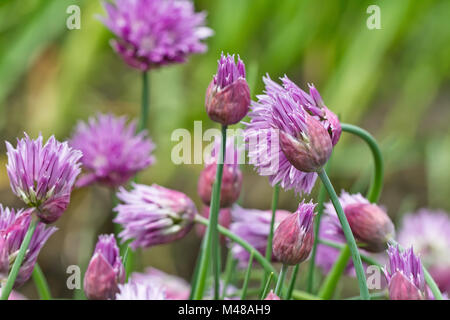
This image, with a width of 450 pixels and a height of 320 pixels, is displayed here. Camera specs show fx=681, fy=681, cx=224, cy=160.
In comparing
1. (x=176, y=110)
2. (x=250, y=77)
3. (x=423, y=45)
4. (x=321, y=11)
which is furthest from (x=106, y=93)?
(x=250, y=77)

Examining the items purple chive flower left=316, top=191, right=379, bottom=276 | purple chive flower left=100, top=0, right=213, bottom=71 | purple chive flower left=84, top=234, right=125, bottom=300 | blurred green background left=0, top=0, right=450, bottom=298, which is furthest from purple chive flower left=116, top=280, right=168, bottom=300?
blurred green background left=0, top=0, right=450, bottom=298

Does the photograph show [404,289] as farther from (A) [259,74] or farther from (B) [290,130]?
(A) [259,74]

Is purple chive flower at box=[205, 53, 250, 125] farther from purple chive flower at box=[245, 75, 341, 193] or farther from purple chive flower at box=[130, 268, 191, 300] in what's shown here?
purple chive flower at box=[130, 268, 191, 300]

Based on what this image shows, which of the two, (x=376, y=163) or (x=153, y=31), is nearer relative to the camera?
(x=376, y=163)

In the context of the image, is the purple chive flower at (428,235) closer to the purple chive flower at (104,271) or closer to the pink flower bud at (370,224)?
the pink flower bud at (370,224)

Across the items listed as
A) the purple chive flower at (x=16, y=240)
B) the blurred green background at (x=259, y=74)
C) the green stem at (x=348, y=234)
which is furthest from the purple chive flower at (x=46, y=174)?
the blurred green background at (x=259, y=74)

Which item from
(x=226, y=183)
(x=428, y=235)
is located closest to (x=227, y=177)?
(x=226, y=183)

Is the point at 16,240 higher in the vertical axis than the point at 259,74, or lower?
lower
